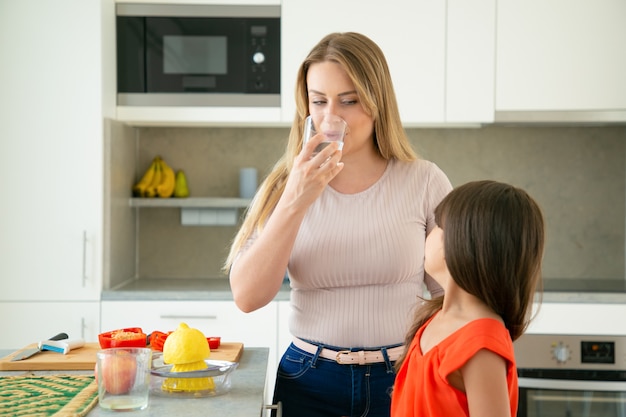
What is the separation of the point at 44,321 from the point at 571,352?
1.93 metres

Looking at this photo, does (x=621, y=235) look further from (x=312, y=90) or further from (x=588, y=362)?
(x=312, y=90)

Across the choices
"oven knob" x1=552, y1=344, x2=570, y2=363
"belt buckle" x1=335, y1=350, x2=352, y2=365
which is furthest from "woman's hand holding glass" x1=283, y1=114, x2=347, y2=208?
"oven knob" x1=552, y1=344, x2=570, y2=363

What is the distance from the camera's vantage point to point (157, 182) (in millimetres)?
3336

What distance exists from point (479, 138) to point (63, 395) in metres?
2.56

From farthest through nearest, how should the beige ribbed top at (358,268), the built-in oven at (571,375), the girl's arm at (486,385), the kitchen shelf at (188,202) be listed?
the kitchen shelf at (188,202)
the built-in oven at (571,375)
the beige ribbed top at (358,268)
the girl's arm at (486,385)

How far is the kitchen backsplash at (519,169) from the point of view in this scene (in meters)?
3.51

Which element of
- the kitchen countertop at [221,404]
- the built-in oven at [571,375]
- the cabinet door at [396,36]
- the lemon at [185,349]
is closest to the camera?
the kitchen countertop at [221,404]

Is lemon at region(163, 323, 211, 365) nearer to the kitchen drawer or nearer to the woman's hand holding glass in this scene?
the woman's hand holding glass

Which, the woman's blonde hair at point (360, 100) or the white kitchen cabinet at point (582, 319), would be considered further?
the white kitchen cabinet at point (582, 319)

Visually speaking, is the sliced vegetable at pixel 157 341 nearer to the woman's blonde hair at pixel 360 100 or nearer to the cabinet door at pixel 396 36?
the woman's blonde hair at pixel 360 100

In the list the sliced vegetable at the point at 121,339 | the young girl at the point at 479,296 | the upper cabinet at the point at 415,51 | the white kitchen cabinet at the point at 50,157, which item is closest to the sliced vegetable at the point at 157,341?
the sliced vegetable at the point at 121,339

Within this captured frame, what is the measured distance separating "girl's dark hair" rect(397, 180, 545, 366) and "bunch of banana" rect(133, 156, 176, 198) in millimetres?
2254

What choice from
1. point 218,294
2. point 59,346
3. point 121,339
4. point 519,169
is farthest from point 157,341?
point 519,169

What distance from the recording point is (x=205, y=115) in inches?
121
